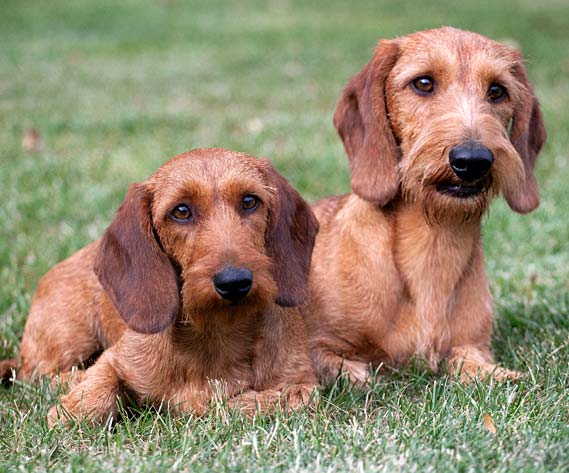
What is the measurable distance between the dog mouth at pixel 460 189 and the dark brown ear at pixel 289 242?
2.22 feet

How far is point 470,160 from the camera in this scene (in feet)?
13.2

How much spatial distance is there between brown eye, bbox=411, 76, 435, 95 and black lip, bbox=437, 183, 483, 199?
0.54 metres

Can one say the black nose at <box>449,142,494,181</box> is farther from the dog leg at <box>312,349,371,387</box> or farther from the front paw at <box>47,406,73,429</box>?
the front paw at <box>47,406,73,429</box>

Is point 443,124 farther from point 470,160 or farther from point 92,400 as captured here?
point 92,400

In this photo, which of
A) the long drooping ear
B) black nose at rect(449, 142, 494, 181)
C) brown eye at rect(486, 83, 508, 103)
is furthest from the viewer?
the long drooping ear

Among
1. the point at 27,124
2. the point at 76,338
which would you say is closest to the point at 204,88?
the point at 27,124

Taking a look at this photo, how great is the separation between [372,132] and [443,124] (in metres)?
0.53

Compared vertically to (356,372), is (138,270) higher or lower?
higher

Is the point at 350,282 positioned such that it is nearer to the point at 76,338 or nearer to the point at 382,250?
the point at 382,250

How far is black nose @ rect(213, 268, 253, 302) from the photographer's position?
11.7ft

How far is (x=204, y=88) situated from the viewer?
12.8 m

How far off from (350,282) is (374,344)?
35 cm

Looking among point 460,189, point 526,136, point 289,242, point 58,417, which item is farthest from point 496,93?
point 58,417

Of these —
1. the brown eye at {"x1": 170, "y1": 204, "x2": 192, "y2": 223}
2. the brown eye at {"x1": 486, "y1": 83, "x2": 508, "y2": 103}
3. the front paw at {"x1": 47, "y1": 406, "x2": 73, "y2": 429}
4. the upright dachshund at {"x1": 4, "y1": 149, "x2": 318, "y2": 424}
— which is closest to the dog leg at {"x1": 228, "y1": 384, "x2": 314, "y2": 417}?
the upright dachshund at {"x1": 4, "y1": 149, "x2": 318, "y2": 424}
